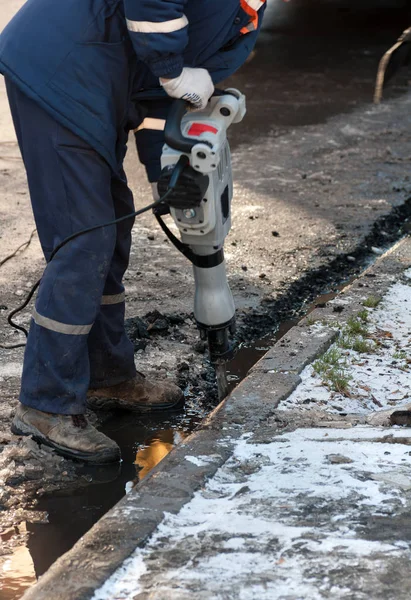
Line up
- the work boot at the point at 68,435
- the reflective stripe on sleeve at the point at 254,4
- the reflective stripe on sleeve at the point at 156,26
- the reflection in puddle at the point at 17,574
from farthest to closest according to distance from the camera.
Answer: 1. the work boot at the point at 68,435
2. the reflective stripe on sleeve at the point at 254,4
3. the reflective stripe on sleeve at the point at 156,26
4. the reflection in puddle at the point at 17,574

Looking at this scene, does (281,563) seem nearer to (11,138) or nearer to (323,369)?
(323,369)

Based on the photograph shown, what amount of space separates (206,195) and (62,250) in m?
0.52

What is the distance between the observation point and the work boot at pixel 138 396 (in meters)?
3.68

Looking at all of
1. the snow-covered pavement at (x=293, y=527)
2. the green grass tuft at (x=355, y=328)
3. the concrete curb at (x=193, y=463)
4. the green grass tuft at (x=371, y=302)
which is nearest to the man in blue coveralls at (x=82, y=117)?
the concrete curb at (x=193, y=463)

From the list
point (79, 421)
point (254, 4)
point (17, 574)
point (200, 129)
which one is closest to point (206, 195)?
point (200, 129)

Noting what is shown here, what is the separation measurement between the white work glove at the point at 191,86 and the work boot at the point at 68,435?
46.9 inches

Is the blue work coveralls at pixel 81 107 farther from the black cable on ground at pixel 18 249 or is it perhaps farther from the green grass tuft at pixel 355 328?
the black cable on ground at pixel 18 249

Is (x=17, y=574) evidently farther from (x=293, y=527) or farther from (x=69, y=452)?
(x=293, y=527)

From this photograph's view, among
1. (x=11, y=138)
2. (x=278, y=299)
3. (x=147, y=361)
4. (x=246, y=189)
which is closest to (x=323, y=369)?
(x=147, y=361)

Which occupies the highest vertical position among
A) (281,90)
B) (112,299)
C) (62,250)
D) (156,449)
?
(62,250)

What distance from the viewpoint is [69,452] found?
10.8 ft

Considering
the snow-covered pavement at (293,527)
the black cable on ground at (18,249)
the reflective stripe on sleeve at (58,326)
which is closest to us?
the snow-covered pavement at (293,527)

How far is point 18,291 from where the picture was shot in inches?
180

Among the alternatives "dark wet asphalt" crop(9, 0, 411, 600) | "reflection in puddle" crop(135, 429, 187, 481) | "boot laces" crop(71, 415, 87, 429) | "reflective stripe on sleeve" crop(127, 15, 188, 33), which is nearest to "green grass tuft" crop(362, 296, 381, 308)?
"dark wet asphalt" crop(9, 0, 411, 600)
